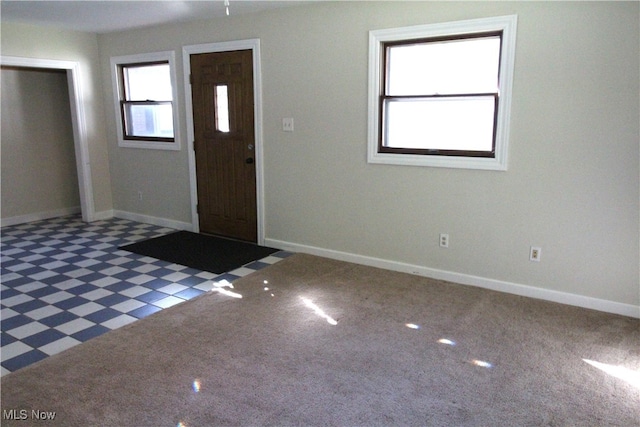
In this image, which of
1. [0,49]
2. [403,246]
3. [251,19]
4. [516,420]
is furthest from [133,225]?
[516,420]

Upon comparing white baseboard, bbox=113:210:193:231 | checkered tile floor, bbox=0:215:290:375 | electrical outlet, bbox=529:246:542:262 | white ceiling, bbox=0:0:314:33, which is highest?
white ceiling, bbox=0:0:314:33

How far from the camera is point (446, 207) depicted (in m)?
3.80

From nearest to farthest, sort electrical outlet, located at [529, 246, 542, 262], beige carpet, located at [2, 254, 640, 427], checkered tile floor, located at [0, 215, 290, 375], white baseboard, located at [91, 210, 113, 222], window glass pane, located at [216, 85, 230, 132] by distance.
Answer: beige carpet, located at [2, 254, 640, 427] < checkered tile floor, located at [0, 215, 290, 375] < electrical outlet, located at [529, 246, 542, 262] < window glass pane, located at [216, 85, 230, 132] < white baseboard, located at [91, 210, 113, 222]

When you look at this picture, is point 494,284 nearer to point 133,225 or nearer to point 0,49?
point 133,225

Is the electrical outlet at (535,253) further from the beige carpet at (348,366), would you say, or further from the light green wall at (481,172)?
the beige carpet at (348,366)

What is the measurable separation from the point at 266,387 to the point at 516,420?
1231 mm

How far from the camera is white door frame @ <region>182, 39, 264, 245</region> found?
457 cm

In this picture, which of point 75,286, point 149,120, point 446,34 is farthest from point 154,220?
point 446,34

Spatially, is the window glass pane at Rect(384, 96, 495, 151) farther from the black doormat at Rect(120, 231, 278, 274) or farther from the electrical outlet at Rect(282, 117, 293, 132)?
the black doormat at Rect(120, 231, 278, 274)

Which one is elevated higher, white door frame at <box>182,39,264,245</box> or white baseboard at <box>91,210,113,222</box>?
white door frame at <box>182,39,264,245</box>

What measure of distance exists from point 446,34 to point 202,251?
3.07 metres

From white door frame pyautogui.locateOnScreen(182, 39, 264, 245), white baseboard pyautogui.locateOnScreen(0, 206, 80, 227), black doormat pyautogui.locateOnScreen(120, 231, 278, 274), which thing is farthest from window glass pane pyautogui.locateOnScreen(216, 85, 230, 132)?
white baseboard pyautogui.locateOnScreen(0, 206, 80, 227)

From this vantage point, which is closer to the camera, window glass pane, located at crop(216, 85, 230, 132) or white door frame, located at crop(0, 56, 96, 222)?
window glass pane, located at crop(216, 85, 230, 132)

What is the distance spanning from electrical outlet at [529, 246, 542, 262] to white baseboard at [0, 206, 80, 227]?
5.88 metres
